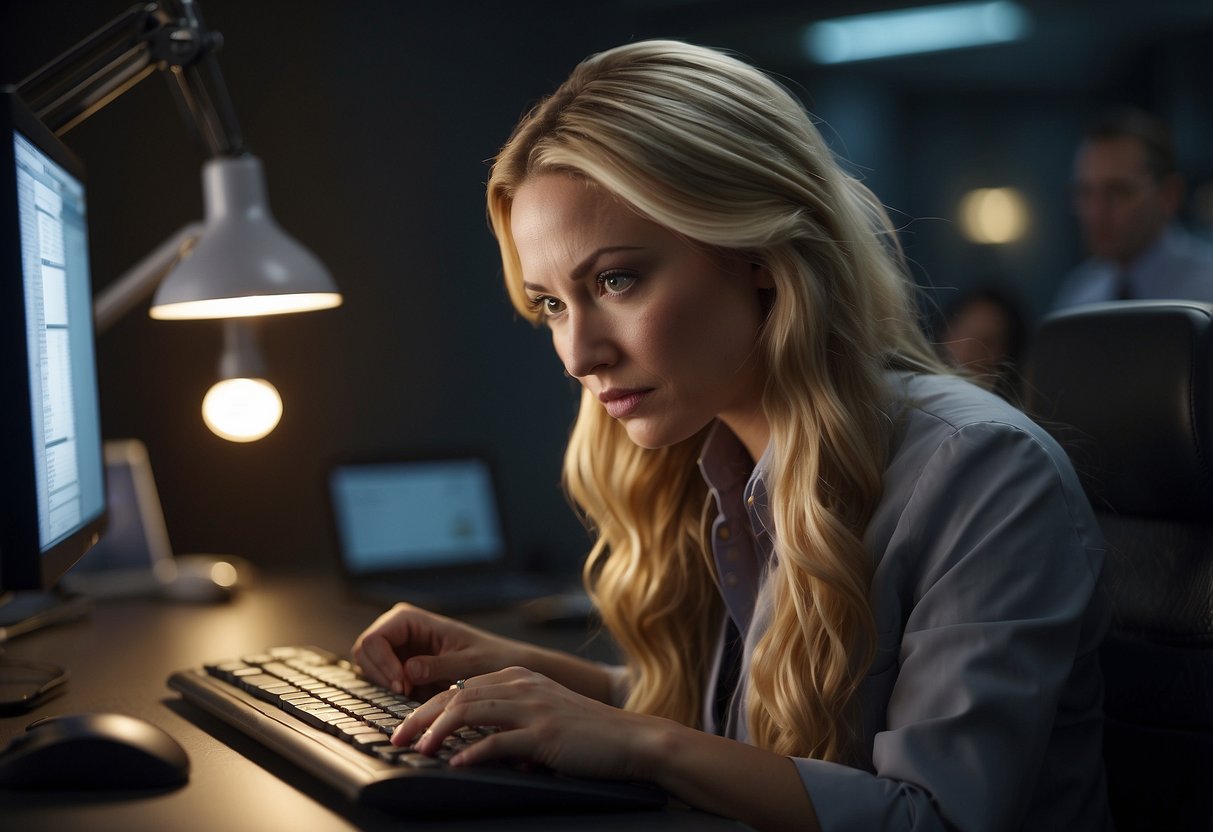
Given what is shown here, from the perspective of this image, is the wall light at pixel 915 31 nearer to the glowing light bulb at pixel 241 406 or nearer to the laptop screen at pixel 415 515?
the laptop screen at pixel 415 515

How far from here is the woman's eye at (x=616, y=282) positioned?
1.00 metres

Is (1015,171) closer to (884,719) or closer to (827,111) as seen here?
(827,111)

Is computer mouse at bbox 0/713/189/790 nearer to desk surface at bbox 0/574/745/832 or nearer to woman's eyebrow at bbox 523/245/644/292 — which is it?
desk surface at bbox 0/574/745/832

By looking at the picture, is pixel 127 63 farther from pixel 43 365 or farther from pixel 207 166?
pixel 43 365

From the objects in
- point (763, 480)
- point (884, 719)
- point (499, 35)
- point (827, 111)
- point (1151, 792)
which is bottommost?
point (1151, 792)

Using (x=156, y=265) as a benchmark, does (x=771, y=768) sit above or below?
below

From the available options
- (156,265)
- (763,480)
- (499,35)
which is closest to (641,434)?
(763,480)

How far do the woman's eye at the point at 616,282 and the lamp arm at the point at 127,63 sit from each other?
604mm

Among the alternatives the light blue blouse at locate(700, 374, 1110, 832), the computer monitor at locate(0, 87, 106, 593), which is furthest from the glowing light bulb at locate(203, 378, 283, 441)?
the light blue blouse at locate(700, 374, 1110, 832)

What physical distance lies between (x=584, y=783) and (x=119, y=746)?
0.30m

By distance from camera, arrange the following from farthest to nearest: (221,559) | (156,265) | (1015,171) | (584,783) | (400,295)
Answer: (1015,171) → (400,295) → (221,559) → (156,265) → (584,783)

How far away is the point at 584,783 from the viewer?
743mm

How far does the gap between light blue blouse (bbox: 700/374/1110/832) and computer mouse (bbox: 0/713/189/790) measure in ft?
1.41

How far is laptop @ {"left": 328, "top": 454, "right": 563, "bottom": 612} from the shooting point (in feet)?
5.87
